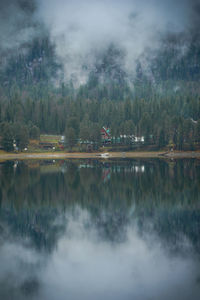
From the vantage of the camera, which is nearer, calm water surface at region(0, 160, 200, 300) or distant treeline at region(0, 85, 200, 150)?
calm water surface at region(0, 160, 200, 300)

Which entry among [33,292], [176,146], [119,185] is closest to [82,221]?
[33,292]

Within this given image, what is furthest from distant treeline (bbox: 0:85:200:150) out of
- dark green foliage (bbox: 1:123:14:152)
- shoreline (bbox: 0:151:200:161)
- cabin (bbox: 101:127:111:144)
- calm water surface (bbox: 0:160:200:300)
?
calm water surface (bbox: 0:160:200:300)

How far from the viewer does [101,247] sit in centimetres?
1800

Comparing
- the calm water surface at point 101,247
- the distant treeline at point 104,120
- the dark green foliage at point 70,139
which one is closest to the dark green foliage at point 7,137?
the distant treeline at point 104,120

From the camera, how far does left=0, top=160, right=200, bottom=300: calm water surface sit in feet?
44.3

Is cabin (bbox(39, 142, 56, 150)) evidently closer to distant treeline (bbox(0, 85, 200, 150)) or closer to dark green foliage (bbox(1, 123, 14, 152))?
distant treeline (bbox(0, 85, 200, 150))

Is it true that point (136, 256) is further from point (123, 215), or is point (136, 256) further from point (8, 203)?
point (8, 203)

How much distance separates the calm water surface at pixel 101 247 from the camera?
13.5m

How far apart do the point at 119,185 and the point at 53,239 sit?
66.4ft

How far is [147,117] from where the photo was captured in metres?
134

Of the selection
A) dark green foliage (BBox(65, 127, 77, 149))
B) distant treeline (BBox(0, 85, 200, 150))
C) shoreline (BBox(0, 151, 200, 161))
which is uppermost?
distant treeline (BBox(0, 85, 200, 150))

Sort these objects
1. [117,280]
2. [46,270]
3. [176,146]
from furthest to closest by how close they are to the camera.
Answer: [176,146] → [46,270] → [117,280]

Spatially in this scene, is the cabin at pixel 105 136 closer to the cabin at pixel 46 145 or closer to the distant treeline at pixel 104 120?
the distant treeline at pixel 104 120

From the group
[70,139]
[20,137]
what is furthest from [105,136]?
[20,137]
